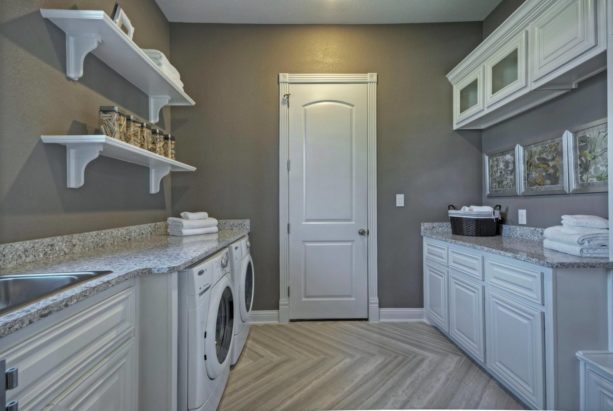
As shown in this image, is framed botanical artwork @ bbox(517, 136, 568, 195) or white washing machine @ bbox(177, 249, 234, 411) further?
framed botanical artwork @ bbox(517, 136, 568, 195)

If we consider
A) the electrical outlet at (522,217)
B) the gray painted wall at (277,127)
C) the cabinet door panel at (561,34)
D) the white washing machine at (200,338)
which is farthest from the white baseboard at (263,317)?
the cabinet door panel at (561,34)

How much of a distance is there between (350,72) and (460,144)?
1.23 metres

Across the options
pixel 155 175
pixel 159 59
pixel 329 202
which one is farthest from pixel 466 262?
pixel 159 59

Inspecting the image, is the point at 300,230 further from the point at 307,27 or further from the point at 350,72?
the point at 307,27

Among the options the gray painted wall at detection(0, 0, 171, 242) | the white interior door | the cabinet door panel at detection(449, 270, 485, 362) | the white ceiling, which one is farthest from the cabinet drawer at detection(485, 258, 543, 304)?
the gray painted wall at detection(0, 0, 171, 242)

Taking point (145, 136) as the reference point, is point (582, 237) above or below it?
below

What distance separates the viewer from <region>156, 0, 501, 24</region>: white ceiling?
2.51m

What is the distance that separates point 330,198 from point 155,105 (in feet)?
5.42

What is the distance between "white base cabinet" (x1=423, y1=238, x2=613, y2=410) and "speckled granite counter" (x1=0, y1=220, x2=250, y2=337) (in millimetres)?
1617

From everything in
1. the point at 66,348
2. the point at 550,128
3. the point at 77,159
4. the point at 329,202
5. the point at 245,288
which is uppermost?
the point at 550,128

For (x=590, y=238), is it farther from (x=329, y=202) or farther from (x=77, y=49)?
(x=77, y=49)

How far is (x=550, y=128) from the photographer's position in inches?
78.3

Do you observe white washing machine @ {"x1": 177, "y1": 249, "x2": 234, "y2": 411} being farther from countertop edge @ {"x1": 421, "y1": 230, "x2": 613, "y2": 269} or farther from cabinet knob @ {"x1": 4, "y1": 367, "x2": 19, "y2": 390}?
countertop edge @ {"x1": 421, "y1": 230, "x2": 613, "y2": 269}

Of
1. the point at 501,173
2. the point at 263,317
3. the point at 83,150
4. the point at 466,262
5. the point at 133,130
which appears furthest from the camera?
the point at 263,317
